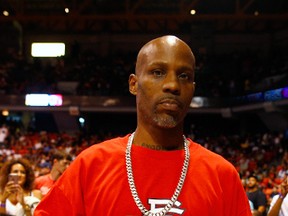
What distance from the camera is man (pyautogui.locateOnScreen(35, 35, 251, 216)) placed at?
5.49ft

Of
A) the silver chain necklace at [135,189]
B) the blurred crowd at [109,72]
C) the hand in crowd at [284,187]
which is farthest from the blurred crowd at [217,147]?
the silver chain necklace at [135,189]

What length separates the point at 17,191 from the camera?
4020 mm

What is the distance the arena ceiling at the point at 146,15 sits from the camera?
19.7 m

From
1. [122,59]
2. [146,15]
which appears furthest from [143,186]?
[122,59]

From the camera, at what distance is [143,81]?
1.74 meters

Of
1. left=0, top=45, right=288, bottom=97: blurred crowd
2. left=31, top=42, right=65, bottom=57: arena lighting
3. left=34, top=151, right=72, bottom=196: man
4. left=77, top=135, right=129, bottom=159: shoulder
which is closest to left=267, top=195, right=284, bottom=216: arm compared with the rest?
left=34, top=151, right=72, bottom=196: man

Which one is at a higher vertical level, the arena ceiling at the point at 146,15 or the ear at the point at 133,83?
the arena ceiling at the point at 146,15

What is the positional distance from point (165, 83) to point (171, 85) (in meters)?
0.02

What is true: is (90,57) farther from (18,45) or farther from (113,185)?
(113,185)

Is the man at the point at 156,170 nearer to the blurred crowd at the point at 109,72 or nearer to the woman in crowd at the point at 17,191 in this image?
the woman in crowd at the point at 17,191

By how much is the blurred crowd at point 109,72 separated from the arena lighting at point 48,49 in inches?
34.2

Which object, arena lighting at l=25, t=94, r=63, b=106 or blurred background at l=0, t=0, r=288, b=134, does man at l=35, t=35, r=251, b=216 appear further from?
arena lighting at l=25, t=94, r=63, b=106

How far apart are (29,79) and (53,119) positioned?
2.07 meters

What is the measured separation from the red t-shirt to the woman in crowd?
7.60ft
